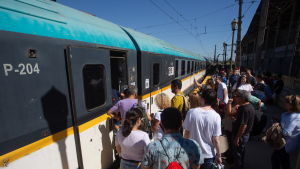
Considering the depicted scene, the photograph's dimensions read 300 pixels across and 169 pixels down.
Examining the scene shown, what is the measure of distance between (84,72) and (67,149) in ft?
3.80

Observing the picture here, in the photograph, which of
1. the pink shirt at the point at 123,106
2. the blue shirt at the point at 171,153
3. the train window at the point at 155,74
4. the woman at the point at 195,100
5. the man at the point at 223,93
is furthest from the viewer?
the train window at the point at 155,74

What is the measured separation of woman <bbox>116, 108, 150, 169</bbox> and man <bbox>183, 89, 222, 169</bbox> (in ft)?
2.28

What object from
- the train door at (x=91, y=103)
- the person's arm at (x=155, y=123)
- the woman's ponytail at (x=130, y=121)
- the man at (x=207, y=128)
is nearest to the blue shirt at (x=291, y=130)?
the man at (x=207, y=128)

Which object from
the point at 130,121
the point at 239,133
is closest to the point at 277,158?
the point at 239,133

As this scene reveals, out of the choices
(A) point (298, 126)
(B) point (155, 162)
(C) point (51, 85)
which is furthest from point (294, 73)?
(C) point (51, 85)

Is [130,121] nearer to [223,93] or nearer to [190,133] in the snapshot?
[190,133]

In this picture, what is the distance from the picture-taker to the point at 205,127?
2.04 metres

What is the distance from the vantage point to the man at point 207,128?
2020 millimetres

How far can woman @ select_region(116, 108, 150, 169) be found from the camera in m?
1.85

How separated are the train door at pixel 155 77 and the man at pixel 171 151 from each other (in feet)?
10.1

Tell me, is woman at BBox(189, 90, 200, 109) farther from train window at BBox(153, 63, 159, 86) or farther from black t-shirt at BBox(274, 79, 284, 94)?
black t-shirt at BBox(274, 79, 284, 94)

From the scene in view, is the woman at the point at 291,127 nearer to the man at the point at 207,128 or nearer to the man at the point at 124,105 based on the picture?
the man at the point at 207,128

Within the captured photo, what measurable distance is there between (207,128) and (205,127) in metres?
0.03

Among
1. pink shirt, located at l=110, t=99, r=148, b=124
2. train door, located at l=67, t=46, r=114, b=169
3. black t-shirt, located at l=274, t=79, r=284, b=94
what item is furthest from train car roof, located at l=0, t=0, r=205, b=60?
black t-shirt, located at l=274, t=79, r=284, b=94
